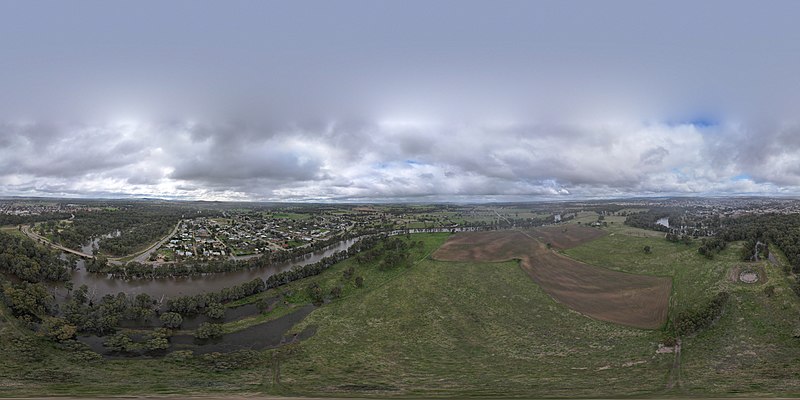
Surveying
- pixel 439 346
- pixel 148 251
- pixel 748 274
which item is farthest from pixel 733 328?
pixel 148 251

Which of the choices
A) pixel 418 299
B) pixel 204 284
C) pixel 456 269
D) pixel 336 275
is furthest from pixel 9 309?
pixel 456 269

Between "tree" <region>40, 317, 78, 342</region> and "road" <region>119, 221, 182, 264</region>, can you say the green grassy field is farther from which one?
"road" <region>119, 221, 182, 264</region>

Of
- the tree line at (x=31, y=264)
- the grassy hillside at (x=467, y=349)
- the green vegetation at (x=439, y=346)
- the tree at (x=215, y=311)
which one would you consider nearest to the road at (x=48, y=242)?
the tree line at (x=31, y=264)

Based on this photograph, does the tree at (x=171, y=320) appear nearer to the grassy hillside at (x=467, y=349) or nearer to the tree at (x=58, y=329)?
the tree at (x=58, y=329)

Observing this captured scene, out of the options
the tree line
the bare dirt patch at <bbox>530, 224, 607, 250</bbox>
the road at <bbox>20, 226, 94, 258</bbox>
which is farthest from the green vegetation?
the road at <bbox>20, 226, 94, 258</bbox>

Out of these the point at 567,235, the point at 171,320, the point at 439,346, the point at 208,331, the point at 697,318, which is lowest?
the point at 439,346

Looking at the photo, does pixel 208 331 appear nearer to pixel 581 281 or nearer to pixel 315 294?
pixel 315 294
